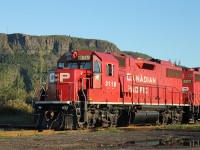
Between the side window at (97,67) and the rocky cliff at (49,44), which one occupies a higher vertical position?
the rocky cliff at (49,44)

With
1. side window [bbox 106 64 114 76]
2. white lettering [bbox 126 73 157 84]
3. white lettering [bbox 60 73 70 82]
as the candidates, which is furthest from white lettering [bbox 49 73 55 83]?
white lettering [bbox 126 73 157 84]

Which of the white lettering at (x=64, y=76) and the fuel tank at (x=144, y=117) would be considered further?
the fuel tank at (x=144, y=117)

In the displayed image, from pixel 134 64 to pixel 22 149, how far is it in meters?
14.5

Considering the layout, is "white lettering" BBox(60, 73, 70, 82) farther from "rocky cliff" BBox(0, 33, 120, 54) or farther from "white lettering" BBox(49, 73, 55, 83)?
"rocky cliff" BBox(0, 33, 120, 54)

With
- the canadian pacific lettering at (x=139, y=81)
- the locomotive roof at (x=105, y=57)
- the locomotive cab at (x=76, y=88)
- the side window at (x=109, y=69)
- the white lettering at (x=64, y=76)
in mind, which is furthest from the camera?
the canadian pacific lettering at (x=139, y=81)

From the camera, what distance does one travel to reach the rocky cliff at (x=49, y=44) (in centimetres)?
18575

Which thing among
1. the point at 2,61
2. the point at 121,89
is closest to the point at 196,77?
the point at 121,89

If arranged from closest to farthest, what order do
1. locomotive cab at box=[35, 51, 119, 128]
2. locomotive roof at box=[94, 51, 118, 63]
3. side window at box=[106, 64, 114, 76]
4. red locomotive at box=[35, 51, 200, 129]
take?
locomotive cab at box=[35, 51, 119, 128], red locomotive at box=[35, 51, 200, 129], locomotive roof at box=[94, 51, 118, 63], side window at box=[106, 64, 114, 76]

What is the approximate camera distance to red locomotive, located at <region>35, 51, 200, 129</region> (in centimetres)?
2036

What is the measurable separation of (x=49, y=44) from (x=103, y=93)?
174621 millimetres

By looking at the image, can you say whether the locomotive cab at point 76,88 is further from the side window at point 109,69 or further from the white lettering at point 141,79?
the white lettering at point 141,79

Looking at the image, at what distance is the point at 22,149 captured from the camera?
37.7ft

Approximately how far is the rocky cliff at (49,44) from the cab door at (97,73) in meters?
162

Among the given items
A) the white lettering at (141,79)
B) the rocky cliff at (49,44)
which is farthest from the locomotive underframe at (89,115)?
the rocky cliff at (49,44)
